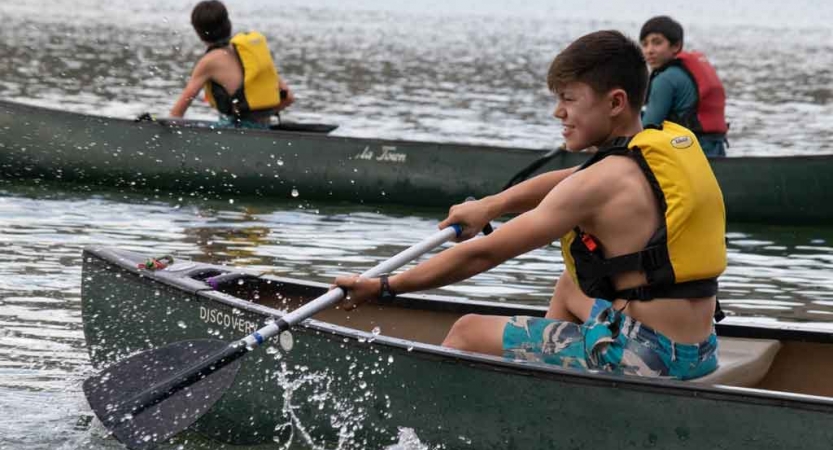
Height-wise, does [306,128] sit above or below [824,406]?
below

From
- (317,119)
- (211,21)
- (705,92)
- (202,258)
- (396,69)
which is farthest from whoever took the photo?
(396,69)

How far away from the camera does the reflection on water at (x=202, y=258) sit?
628 cm

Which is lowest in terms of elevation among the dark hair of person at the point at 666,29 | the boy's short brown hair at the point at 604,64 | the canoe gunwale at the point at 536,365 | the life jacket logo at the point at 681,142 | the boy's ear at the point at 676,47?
the boy's ear at the point at 676,47

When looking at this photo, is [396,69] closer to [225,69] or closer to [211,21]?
[225,69]

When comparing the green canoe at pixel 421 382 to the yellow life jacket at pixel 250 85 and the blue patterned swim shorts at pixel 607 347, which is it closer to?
the blue patterned swim shorts at pixel 607 347

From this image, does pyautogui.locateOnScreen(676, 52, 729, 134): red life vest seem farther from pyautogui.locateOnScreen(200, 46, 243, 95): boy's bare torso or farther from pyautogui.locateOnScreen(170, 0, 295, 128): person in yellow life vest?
Result: pyautogui.locateOnScreen(200, 46, 243, 95): boy's bare torso

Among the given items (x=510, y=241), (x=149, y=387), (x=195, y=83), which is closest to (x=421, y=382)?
(x=510, y=241)

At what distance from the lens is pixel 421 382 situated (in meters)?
4.94

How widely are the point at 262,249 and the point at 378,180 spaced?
2.03 m

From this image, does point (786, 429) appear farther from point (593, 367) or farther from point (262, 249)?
point (262, 249)

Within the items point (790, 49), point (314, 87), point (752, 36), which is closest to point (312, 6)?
point (752, 36)

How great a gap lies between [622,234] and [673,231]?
146 millimetres

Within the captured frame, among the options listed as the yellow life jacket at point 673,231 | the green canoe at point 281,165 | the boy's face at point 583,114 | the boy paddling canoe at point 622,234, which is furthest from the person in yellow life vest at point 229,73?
the yellow life jacket at point 673,231

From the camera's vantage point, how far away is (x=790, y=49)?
38438mm
